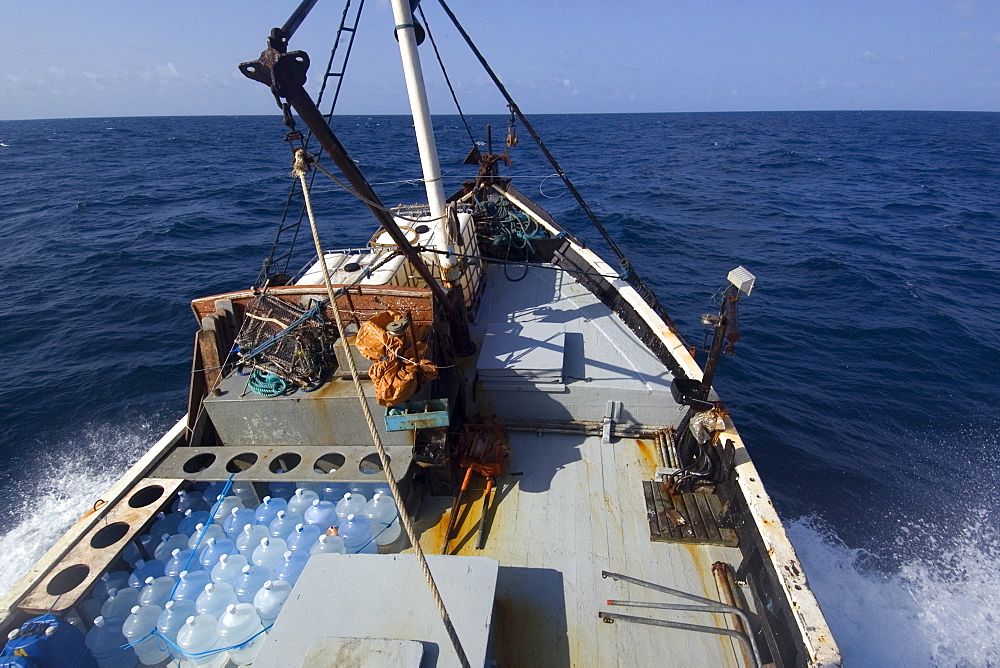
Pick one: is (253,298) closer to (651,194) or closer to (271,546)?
(271,546)

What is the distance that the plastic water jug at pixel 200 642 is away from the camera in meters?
4.77

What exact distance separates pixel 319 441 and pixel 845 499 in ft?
38.6

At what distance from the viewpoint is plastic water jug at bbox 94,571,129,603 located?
5422mm

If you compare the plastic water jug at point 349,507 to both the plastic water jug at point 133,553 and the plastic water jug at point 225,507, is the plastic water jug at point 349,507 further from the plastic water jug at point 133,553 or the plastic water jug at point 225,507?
the plastic water jug at point 133,553

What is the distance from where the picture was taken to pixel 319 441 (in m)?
7.01

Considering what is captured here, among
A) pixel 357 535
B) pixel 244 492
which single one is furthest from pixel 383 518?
pixel 244 492

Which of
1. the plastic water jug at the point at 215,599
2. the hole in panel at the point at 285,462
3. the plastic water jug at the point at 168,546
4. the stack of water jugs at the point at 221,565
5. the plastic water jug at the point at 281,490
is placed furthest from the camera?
the plastic water jug at the point at 281,490

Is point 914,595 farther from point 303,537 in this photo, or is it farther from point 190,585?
point 190,585

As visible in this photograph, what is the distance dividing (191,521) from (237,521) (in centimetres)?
68

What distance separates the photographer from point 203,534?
236 inches

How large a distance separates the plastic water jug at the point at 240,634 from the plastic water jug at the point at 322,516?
123 cm

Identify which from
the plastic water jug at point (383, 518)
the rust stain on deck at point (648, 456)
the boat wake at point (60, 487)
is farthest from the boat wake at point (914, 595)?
the boat wake at point (60, 487)

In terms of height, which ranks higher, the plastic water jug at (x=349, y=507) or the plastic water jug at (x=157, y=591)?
the plastic water jug at (x=349, y=507)

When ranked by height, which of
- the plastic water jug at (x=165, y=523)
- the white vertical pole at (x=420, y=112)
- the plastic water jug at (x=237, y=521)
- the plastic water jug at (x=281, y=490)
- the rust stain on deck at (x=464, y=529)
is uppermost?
the white vertical pole at (x=420, y=112)
